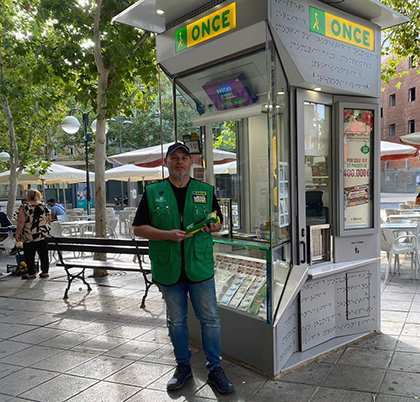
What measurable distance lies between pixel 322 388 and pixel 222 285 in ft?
4.35

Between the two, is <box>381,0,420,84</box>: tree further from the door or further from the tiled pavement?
the door

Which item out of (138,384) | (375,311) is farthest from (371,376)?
(138,384)

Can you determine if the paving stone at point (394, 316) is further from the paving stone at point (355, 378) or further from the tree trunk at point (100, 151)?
the tree trunk at point (100, 151)

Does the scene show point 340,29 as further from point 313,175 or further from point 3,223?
point 3,223

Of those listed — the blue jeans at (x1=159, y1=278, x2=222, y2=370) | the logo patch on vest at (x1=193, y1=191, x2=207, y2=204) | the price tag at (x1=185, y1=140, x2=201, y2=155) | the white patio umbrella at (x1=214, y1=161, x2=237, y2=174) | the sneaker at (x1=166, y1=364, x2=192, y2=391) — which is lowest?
the sneaker at (x1=166, y1=364, x2=192, y2=391)

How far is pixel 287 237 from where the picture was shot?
3.93 m

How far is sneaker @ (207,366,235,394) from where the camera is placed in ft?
10.8

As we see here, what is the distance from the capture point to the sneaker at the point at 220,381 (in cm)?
329

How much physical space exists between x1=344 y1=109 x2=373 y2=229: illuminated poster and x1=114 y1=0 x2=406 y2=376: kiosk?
0.5 inches

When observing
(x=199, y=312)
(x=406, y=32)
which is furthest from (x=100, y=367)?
(x=406, y=32)

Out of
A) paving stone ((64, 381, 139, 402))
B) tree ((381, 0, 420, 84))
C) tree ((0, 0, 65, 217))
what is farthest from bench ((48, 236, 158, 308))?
tree ((381, 0, 420, 84))

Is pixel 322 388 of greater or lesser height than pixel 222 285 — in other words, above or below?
below

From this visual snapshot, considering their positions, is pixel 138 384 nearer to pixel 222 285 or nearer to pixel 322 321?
pixel 222 285

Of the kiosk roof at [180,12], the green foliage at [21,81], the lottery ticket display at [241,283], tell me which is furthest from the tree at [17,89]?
the lottery ticket display at [241,283]
